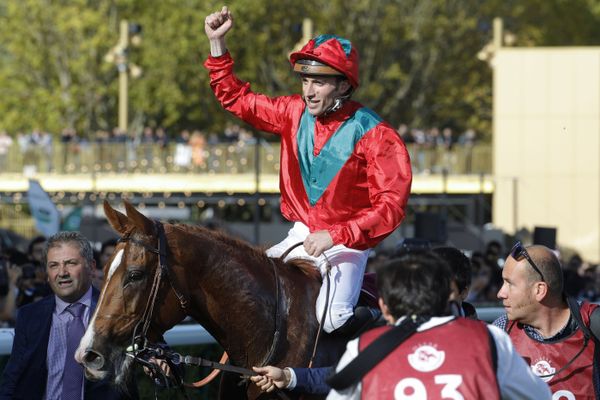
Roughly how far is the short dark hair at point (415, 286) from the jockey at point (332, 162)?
5.02 ft

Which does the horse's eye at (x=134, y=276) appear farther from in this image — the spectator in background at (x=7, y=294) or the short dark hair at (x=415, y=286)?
the spectator in background at (x=7, y=294)

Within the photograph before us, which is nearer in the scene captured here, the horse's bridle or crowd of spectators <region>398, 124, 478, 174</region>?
the horse's bridle

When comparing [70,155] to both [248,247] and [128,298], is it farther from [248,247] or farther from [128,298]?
[128,298]

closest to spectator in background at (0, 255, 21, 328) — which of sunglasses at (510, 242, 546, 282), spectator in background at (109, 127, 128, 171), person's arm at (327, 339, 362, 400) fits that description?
sunglasses at (510, 242, 546, 282)

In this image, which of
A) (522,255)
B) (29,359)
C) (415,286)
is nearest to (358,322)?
(522,255)

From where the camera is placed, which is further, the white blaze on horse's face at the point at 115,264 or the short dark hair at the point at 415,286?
the white blaze on horse's face at the point at 115,264

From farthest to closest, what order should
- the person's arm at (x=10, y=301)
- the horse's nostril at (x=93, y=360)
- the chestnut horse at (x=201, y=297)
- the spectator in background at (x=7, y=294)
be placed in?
the person's arm at (x=10, y=301) → the spectator in background at (x=7, y=294) → the chestnut horse at (x=201, y=297) → the horse's nostril at (x=93, y=360)

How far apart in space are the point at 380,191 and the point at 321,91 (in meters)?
0.56

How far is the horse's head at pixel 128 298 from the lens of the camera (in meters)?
5.40

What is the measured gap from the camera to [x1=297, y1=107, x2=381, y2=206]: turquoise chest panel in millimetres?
6082

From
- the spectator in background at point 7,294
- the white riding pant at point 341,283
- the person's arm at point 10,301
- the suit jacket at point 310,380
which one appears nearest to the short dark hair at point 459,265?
the white riding pant at point 341,283

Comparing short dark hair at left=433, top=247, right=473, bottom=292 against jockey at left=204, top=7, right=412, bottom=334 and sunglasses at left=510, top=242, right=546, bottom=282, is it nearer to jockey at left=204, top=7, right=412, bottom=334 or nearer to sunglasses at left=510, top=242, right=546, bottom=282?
sunglasses at left=510, top=242, right=546, bottom=282

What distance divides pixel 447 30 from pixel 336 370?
37577 millimetres

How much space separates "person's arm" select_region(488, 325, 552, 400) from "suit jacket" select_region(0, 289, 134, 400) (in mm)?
2419
